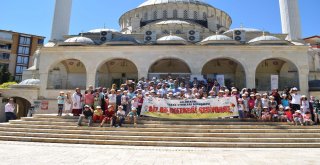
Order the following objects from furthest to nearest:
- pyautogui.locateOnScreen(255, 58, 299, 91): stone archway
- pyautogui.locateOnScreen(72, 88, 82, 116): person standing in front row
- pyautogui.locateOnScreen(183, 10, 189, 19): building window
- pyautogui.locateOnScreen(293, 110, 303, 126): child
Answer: pyautogui.locateOnScreen(183, 10, 189, 19): building window
pyautogui.locateOnScreen(255, 58, 299, 91): stone archway
pyautogui.locateOnScreen(72, 88, 82, 116): person standing in front row
pyautogui.locateOnScreen(293, 110, 303, 126): child

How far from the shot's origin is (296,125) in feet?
31.4

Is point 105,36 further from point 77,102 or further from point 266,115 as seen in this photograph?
point 266,115

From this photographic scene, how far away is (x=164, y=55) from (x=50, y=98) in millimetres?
9278

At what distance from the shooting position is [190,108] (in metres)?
10.5

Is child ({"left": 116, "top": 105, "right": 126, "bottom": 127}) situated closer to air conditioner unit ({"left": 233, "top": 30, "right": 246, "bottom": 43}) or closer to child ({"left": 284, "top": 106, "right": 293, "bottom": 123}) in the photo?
child ({"left": 284, "top": 106, "right": 293, "bottom": 123})

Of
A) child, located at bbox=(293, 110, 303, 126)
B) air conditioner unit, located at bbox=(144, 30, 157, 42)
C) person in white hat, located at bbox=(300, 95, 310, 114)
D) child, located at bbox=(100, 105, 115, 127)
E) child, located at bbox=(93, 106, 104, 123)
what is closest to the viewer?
child, located at bbox=(100, 105, 115, 127)

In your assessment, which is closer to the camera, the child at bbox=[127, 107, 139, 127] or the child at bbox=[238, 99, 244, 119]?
the child at bbox=[127, 107, 139, 127]

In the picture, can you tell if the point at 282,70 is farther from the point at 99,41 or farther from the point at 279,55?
the point at 99,41

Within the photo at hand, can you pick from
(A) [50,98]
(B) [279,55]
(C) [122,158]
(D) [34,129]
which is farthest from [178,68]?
(C) [122,158]

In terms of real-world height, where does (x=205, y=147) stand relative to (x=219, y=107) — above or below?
below

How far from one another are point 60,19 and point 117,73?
Result: 743cm

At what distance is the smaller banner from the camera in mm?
10352

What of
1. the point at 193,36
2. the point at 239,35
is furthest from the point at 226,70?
the point at 193,36

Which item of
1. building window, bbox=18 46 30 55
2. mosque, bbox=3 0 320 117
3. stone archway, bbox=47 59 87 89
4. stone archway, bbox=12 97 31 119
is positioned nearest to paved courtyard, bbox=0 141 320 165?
mosque, bbox=3 0 320 117
